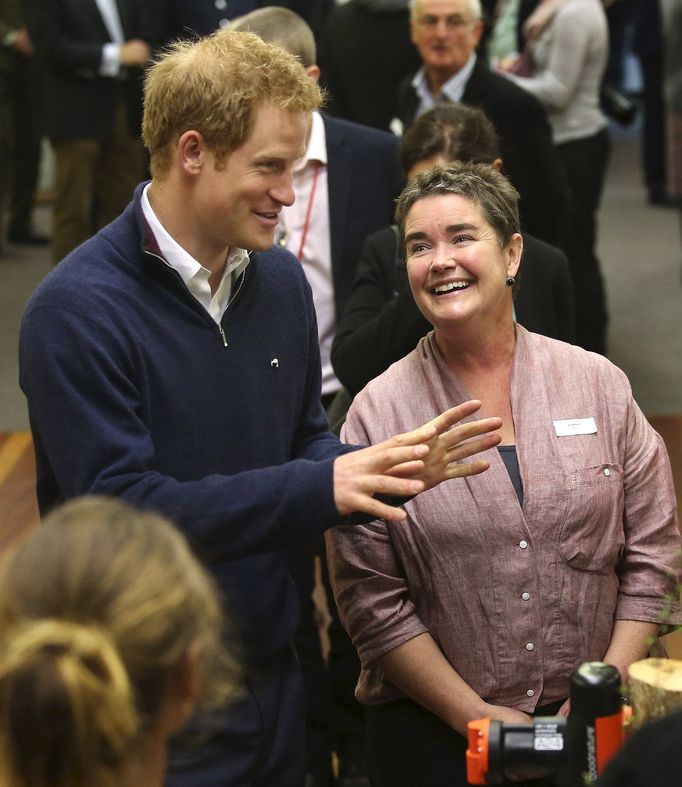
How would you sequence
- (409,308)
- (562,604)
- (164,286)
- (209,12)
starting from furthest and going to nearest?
(209,12) → (409,308) → (562,604) → (164,286)

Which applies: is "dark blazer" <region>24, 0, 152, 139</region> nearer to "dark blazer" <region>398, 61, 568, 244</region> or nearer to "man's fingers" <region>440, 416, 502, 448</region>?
"dark blazer" <region>398, 61, 568, 244</region>

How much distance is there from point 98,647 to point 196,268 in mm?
1023

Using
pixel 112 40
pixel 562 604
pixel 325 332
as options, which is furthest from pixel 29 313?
pixel 112 40

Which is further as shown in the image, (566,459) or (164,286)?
(566,459)

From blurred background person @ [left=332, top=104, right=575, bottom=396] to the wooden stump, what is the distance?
53.2 inches

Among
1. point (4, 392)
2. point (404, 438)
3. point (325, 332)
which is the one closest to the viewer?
point (404, 438)

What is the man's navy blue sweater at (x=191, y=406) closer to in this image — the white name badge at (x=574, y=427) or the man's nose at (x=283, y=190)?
the man's nose at (x=283, y=190)

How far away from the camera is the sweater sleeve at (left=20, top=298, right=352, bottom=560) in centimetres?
219

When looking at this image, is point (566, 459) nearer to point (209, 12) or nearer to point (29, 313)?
point (29, 313)

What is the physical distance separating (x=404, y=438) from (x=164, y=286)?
50 cm

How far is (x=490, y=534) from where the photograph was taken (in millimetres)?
2643

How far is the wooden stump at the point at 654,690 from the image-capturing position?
1959 millimetres

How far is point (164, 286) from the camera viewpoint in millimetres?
2371

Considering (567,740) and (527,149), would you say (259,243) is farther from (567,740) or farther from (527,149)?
(527,149)
